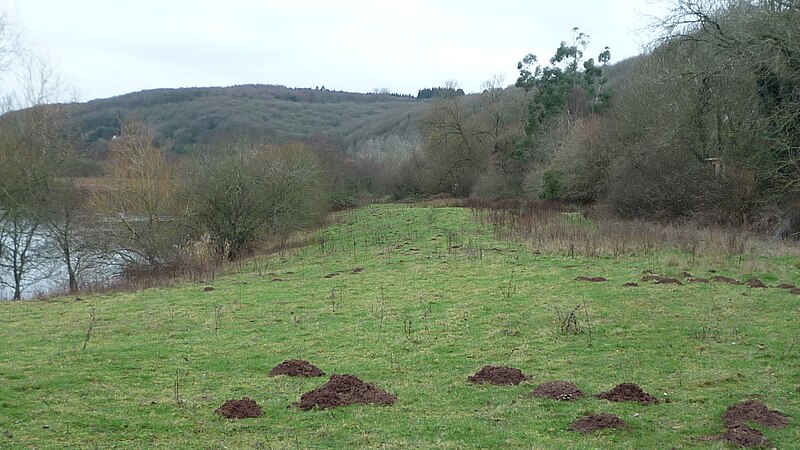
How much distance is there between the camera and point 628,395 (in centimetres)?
662

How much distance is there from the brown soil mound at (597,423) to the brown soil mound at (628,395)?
65 cm

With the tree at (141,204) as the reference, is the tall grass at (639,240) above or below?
below

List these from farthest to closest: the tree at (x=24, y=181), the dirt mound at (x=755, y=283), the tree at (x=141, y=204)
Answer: the tree at (x=141, y=204), the tree at (x=24, y=181), the dirt mound at (x=755, y=283)

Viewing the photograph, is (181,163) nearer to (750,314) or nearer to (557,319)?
(557,319)

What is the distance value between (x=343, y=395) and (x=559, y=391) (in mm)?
2404

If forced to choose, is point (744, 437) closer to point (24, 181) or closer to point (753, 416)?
point (753, 416)

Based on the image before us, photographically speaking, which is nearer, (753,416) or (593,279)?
(753,416)

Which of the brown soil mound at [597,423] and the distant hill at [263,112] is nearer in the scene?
the brown soil mound at [597,423]

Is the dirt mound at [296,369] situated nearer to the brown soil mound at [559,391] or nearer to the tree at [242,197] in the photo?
the brown soil mound at [559,391]

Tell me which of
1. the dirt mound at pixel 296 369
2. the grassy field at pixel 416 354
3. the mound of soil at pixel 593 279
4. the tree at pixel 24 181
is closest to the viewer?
the grassy field at pixel 416 354

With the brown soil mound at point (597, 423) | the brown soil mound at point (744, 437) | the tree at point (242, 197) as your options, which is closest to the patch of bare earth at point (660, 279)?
the brown soil mound at point (744, 437)

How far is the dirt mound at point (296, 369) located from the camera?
26.0 ft

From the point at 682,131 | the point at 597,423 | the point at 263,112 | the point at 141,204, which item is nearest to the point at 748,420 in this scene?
the point at 597,423

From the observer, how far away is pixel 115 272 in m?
25.2
